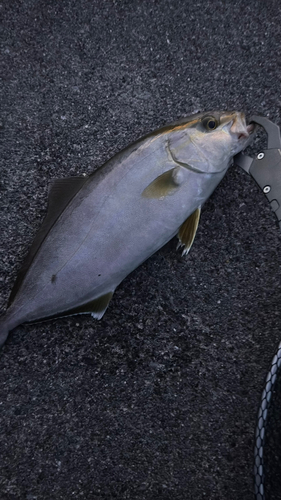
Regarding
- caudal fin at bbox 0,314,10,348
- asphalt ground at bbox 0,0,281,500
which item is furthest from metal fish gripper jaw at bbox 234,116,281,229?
caudal fin at bbox 0,314,10,348

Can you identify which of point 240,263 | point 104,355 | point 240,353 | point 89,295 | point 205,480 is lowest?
point 205,480

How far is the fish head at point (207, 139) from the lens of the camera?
1547 millimetres

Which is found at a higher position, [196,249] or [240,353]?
[196,249]

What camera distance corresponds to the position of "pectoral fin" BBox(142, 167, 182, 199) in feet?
5.12

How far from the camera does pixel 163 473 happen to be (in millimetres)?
1675

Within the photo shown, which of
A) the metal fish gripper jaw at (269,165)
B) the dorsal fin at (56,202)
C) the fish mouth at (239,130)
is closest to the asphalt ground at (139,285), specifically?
the metal fish gripper jaw at (269,165)

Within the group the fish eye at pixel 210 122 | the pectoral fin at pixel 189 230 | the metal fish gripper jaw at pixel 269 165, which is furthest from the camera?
the metal fish gripper jaw at pixel 269 165

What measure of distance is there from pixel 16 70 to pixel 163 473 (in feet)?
6.61

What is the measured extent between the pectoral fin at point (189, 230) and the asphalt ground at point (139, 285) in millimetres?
104

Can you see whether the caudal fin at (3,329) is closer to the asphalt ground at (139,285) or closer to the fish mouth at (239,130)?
the asphalt ground at (139,285)

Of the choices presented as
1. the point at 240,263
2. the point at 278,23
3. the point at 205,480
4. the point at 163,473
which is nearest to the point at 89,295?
the point at 240,263

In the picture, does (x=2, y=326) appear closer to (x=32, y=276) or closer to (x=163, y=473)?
(x=32, y=276)

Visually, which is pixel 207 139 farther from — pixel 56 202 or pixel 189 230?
pixel 56 202

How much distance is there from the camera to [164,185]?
5.16 ft
